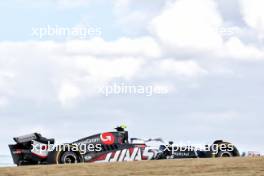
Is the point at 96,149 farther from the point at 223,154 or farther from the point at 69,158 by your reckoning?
the point at 223,154

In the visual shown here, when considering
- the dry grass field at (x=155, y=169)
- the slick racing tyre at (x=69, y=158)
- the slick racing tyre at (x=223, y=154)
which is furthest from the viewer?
the slick racing tyre at (x=223, y=154)

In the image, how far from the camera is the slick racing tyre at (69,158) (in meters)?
16.4

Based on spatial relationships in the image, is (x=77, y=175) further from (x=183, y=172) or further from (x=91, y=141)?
(x=91, y=141)

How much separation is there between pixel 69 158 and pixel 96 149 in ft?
3.02

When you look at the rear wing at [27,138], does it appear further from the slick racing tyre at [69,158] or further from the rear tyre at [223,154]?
the rear tyre at [223,154]

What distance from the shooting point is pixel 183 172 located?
920 centimetres

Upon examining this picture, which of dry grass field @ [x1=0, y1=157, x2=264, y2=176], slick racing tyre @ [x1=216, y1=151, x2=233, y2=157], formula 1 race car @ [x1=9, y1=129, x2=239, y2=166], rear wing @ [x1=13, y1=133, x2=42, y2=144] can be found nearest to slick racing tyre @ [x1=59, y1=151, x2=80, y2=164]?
formula 1 race car @ [x1=9, y1=129, x2=239, y2=166]

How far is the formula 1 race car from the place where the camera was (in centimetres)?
1664

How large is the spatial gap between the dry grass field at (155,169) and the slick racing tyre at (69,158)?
251 inches

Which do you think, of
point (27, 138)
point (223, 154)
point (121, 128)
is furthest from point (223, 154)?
point (27, 138)

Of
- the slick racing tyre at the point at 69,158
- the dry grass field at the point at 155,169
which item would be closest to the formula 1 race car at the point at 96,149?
the slick racing tyre at the point at 69,158

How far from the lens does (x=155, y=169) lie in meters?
9.49

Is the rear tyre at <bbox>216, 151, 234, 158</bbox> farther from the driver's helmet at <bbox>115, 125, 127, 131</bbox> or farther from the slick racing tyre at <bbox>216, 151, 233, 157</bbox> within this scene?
the driver's helmet at <bbox>115, 125, 127, 131</bbox>

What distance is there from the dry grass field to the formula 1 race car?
21.7 ft
